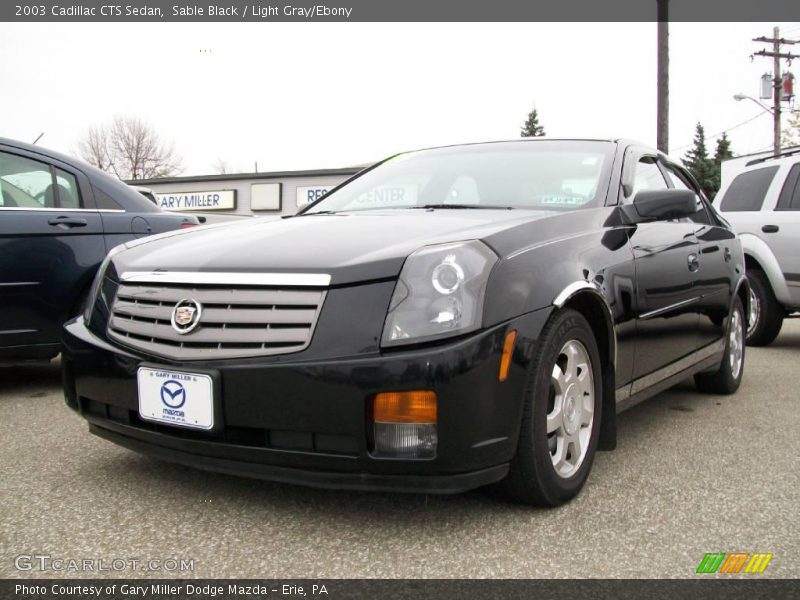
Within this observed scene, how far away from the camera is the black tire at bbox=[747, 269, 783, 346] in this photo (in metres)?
6.77

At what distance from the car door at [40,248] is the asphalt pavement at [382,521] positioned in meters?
1.09

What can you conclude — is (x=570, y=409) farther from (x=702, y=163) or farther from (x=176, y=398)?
(x=702, y=163)

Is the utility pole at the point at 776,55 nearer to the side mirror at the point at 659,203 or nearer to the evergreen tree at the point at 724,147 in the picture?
the evergreen tree at the point at 724,147

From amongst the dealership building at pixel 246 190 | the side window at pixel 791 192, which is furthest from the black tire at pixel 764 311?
the dealership building at pixel 246 190

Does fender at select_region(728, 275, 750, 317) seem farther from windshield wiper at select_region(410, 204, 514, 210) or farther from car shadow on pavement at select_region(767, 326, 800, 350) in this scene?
car shadow on pavement at select_region(767, 326, 800, 350)

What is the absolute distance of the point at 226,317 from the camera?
7.65 feet

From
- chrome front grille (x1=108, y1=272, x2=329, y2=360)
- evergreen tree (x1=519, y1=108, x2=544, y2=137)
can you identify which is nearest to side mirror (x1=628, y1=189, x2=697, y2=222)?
chrome front grille (x1=108, y1=272, x2=329, y2=360)

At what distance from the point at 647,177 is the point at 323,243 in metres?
2.02

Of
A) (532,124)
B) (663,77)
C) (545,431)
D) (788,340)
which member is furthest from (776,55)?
(545,431)

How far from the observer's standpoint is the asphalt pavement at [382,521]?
2.13 m

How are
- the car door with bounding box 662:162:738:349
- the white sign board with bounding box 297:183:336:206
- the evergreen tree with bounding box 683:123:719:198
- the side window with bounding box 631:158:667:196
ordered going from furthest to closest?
the evergreen tree with bounding box 683:123:719:198
the white sign board with bounding box 297:183:336:206
the car door with bounding box 662:162:738:349
the side window with bounding box 631:158:667:196

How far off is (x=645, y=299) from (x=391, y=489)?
154 cm

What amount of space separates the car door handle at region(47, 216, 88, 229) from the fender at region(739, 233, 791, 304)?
5148 millimetres

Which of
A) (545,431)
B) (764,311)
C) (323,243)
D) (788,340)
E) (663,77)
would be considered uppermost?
(663,77)
